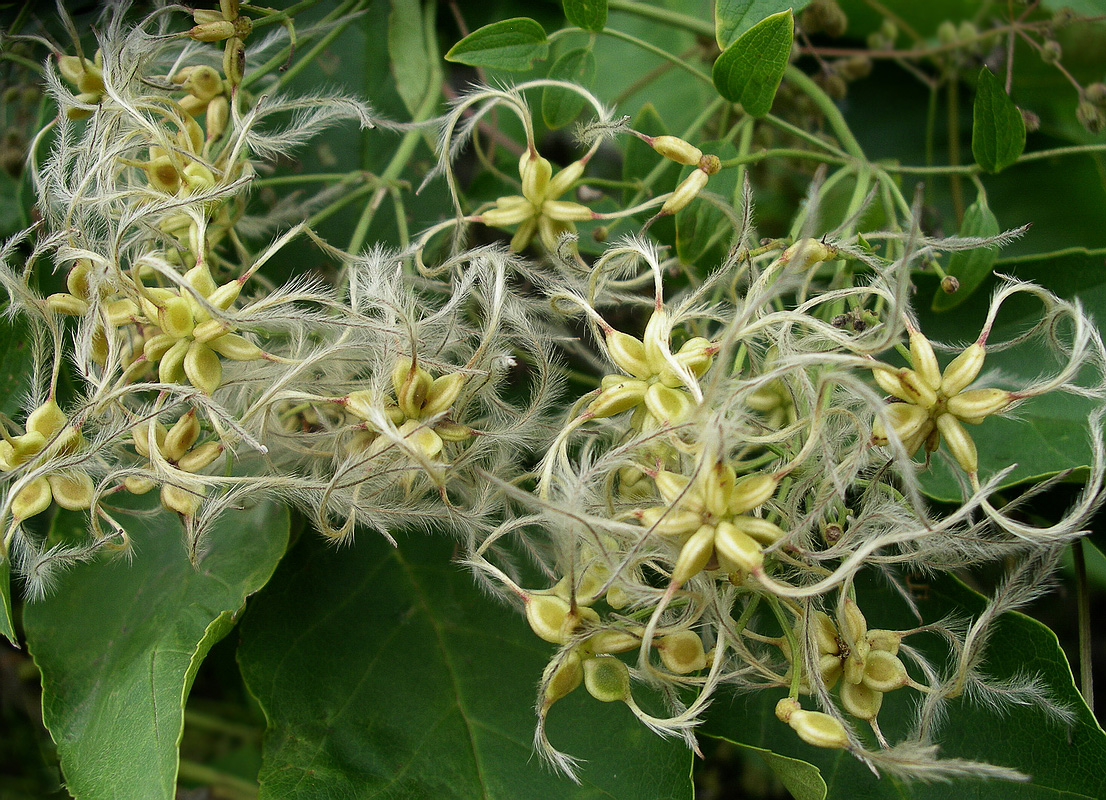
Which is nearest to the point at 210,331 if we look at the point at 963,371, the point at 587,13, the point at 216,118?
the point at 216,118

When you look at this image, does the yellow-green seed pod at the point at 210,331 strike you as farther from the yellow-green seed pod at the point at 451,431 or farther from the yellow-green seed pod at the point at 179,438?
the yellow-green seed pod at the point at 451,431

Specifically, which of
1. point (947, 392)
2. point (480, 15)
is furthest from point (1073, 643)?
point (480, 15)

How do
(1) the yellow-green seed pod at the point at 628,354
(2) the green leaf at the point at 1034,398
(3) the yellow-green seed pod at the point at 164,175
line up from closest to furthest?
(1) the yellow-green seed pod at the point at 628,354, (3) the yellow-green seed pod at the point at 164,175, (2) the green leaf at the point at 1034,398

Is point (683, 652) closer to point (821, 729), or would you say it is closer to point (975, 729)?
point (821, 729)

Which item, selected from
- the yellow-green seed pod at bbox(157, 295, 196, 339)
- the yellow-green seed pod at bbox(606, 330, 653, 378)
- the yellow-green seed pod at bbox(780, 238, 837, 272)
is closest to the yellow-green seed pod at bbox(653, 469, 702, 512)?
the yellow-green seed pod at bbox(606, 330, 653, 378)

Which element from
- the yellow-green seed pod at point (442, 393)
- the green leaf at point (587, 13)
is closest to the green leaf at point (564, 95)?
the green leaf at point (587, 13)

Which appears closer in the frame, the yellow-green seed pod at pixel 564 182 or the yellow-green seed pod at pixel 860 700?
Answer: the yellow-green seed pod at pixel 860 700

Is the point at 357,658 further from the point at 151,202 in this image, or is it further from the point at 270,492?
the point at 151,202

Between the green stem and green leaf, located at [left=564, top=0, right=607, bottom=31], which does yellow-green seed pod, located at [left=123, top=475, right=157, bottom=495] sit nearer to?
green leaf, located at [left=564, top=0, right=607, bottom=31]
